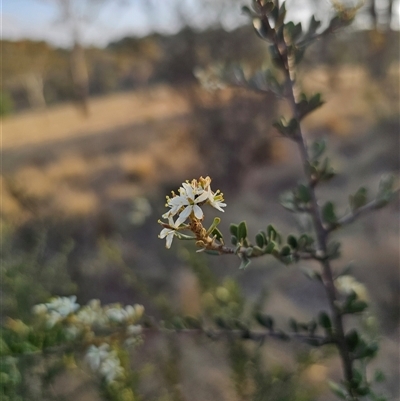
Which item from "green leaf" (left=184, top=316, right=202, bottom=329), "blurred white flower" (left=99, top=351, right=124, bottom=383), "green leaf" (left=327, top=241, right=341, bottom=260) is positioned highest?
"green leaf" (left=327, top=241, right=341, bottom=260)

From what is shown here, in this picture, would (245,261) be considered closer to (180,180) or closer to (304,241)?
(304,241)

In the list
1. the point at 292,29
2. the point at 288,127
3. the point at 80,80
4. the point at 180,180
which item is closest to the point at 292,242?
the point at 288,127

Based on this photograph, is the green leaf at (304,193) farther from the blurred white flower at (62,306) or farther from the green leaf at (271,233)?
the blurred white flower at (62,306)

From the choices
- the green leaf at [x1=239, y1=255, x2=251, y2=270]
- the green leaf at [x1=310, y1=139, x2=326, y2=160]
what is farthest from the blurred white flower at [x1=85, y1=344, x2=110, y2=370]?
the green leaf at [x1=310, y1=139, x2=326, y2=160]

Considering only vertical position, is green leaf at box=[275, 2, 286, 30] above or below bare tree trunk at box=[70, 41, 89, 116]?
below

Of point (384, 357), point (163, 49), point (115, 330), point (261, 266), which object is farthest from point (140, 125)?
point (115, 330)

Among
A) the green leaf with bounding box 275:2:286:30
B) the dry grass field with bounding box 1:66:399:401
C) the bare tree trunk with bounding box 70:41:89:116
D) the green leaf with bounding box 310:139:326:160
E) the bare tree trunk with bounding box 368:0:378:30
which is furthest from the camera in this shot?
the bare tree trunk with bounding box 70:41:89:116

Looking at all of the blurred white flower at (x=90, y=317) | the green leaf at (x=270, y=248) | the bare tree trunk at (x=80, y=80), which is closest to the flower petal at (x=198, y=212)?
the green leaf at (x=270, y=248)

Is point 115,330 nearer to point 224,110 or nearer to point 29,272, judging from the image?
point 29,272

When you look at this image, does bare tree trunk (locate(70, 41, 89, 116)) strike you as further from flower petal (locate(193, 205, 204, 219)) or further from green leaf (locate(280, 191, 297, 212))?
flower petal (locate(193, 205, 204, 219))
